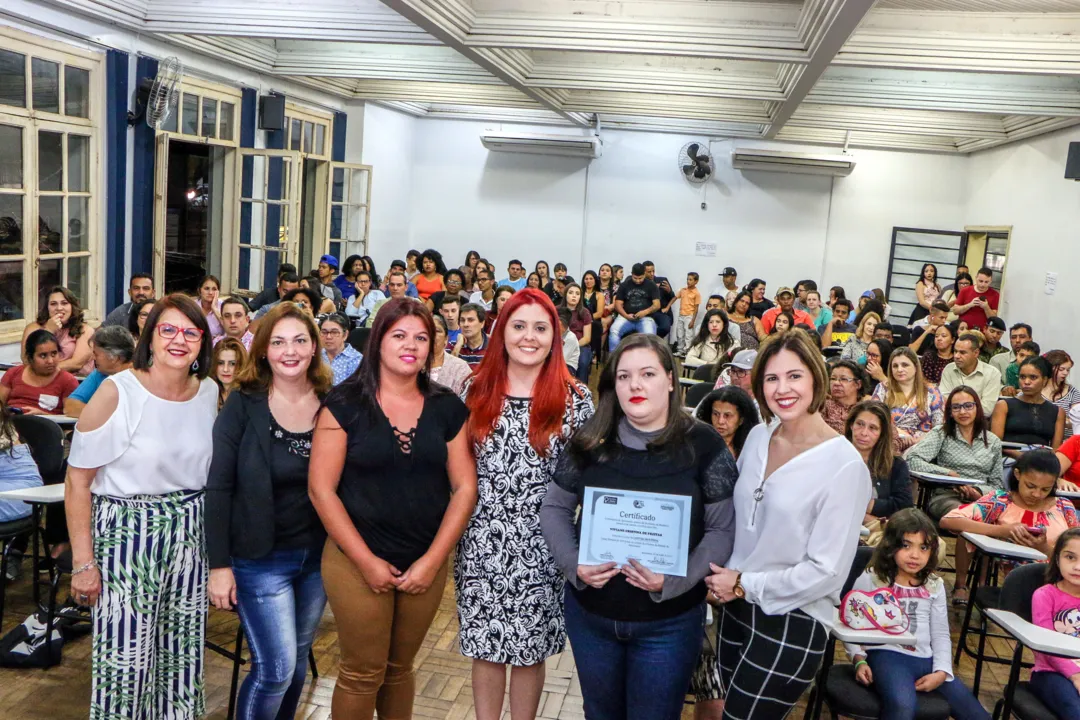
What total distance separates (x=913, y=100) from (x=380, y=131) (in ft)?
24.5

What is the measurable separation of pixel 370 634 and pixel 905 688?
5.78 ft

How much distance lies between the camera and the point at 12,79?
6453 mm

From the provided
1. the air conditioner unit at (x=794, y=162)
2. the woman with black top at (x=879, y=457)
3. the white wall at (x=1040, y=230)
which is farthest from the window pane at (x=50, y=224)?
the air conditioner unit at (x=794, y=162)

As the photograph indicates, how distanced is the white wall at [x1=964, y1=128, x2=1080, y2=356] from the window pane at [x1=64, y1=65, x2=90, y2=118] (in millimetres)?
8851

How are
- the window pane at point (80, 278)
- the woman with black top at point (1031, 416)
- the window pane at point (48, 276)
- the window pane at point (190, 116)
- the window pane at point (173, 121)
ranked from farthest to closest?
the window pane at point (190, 116), the window pane at point (173, 121), the window pane at point (80, 278), the window pane at point (48, 276), the woman with black top at point (1031, 416)

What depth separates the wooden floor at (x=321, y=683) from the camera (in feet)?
10.7

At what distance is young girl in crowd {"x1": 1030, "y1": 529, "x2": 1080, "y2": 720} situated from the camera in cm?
302

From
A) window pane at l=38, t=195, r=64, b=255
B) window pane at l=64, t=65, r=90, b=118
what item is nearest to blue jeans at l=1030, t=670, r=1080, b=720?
window pane at l=38, t=195, r=64, b=255

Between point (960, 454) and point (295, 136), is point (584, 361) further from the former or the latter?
point (295, 136)

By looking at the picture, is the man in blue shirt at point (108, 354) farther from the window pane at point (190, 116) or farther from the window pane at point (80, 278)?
the window pane at point (190, 116)

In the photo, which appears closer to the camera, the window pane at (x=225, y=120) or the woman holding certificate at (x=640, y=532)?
the woman holding certificate at (x=640, y=532)

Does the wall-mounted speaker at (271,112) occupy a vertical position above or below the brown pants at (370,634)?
above

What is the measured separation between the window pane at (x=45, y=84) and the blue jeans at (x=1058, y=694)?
706 centimetres

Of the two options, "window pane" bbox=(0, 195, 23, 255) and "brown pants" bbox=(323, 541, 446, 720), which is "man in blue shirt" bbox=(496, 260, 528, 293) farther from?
"brown pants" bbox=(323, 541, 446, 720)
